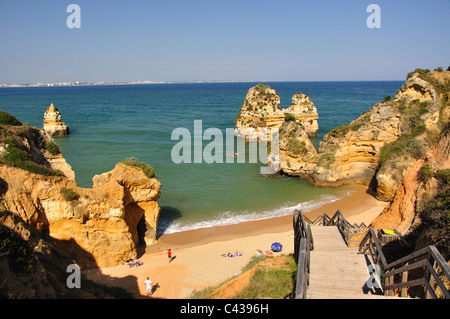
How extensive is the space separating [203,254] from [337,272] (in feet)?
38.8

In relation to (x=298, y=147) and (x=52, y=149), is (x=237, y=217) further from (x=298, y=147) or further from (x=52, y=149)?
(x=52, y=149)

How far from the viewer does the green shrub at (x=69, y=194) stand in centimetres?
1544

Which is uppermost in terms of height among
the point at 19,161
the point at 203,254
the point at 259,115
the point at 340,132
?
the point at 259,115

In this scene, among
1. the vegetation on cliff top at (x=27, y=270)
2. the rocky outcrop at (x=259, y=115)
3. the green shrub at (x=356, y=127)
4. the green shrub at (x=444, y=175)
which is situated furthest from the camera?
the rocky outcrop at (x=259, y=115)

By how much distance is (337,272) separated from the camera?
9031mm

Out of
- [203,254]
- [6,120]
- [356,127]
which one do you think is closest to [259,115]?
[356,127]

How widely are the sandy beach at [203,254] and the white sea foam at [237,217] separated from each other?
27.6 inches

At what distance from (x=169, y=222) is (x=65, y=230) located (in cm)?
947

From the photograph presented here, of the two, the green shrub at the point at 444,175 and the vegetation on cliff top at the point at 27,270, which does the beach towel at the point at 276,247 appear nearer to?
the green shrub at the point at 444,175

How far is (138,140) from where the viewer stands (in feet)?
179

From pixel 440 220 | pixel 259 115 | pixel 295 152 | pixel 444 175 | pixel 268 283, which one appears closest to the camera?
pixel 440 220

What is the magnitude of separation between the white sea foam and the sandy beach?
701 mm

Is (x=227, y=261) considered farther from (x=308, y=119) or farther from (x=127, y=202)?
(x=308, y=119)

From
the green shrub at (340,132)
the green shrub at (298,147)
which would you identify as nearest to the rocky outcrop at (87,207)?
the green shrub at (298,147)
